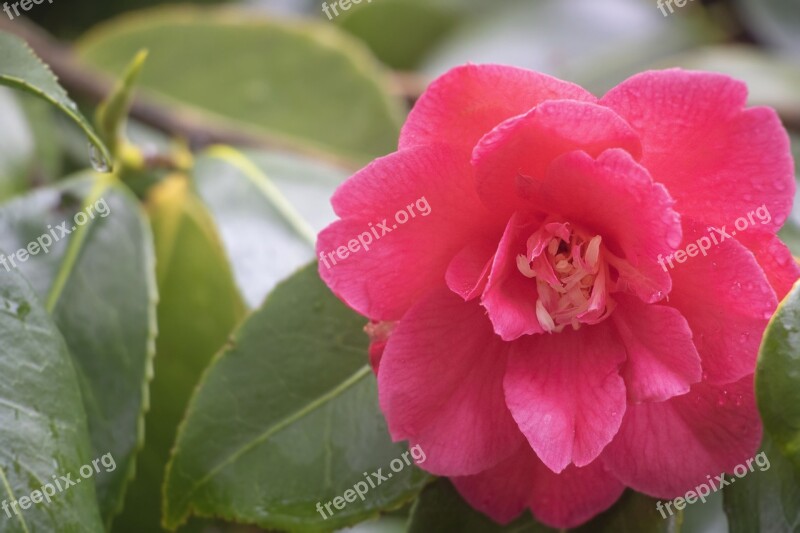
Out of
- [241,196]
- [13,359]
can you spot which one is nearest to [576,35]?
[241,196]

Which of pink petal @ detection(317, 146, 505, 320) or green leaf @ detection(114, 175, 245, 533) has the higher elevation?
pink petal @ detection(317, 146, 505, 320)

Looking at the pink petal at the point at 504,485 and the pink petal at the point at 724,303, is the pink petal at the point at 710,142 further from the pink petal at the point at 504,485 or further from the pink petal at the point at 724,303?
the pink petal at the point at 504,485

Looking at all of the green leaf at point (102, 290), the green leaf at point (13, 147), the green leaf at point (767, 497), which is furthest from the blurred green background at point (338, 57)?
the green leaf at point (767, 497)

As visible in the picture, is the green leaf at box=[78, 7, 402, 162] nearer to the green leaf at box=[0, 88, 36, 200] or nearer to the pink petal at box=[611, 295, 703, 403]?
the green leaf at box=[0, 88, 36, 200]

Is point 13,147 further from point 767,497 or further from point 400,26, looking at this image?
point 767,497

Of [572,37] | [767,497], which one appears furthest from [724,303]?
[572,37]

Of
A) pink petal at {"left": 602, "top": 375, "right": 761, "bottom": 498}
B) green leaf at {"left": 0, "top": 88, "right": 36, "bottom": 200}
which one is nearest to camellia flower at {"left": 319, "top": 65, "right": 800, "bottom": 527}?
pink petal at {"left": 602, "top": 375, "right": 761, "bottom": 498}

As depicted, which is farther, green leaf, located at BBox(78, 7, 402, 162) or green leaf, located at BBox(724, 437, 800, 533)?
green leaf, located at BBox(78, 7, 402, 162)
